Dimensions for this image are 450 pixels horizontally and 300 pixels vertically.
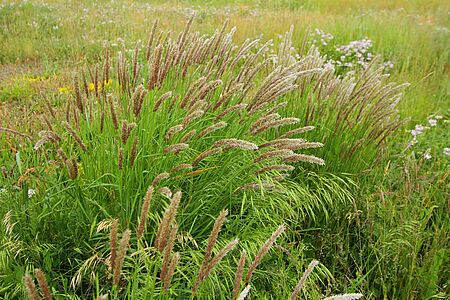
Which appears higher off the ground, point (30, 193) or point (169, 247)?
point (169, 247)

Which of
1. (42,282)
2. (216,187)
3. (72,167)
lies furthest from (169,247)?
(216,187)

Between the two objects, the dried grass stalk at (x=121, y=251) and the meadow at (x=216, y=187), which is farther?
the meadow at (x=216, y=187)

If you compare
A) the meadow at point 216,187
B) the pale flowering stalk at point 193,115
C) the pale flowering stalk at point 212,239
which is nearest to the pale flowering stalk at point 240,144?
the meadow at point 216,187

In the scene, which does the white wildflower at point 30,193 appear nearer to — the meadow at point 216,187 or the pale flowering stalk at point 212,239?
the meadow at point 216,187

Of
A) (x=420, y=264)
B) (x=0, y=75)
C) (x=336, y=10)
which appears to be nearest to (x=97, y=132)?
(x=420, y=264)

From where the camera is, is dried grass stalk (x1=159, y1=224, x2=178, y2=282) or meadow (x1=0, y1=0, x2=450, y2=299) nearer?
dried grass stalk (x1=159, y1=224, x2=178, y2=282)

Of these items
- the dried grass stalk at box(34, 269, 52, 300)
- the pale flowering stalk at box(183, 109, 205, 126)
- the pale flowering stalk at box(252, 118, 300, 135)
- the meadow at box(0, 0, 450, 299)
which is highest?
the pale flowering stalk at box(183, 109, 205, 126)

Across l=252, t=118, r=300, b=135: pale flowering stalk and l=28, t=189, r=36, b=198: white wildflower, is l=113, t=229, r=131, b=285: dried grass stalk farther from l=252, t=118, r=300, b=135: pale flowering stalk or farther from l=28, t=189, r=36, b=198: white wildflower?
l=28, t=189, r=36, b=198: white wildflower

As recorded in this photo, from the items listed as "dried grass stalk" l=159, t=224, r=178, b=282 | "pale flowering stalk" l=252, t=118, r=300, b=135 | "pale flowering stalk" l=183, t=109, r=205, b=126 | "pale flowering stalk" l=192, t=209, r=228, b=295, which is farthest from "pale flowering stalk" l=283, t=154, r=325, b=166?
"dried grass stalk" l=159, t=224, r=178, b=282

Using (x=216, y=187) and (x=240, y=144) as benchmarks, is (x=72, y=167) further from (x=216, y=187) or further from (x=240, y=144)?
(x=216, y=187)

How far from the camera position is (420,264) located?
256 centimetres

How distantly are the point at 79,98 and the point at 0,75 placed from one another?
14.3ft

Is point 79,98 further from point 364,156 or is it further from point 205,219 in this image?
point 364,156

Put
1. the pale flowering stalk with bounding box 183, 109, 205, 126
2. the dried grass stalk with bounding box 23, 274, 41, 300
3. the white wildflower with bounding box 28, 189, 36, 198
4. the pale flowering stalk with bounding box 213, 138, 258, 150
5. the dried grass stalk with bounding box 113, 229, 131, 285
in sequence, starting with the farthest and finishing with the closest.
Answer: the white wildflower with bounding box 28, 189, 36, 198 < the pale flowering stalk with bounding box 183, 109, 205, 126 < the pale flowering stalk with bounding box 213, 138, 258, 150 < the dried grass stalk with bounding box 113, 229, 131, 285 < the dried grass stalk with bounding box 23, 274, 41, 300
